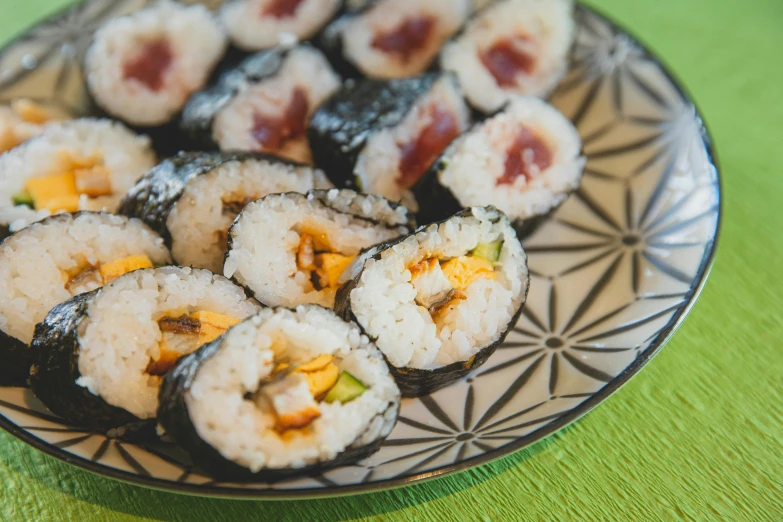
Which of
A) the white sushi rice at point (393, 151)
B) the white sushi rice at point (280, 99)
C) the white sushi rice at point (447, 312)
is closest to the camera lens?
the white sushi rice at point (447, 312)

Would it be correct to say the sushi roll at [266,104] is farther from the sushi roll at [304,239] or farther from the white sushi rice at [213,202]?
the sushi roll at [304,239]

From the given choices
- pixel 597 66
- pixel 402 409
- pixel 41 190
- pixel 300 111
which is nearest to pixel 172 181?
pixel 41 190

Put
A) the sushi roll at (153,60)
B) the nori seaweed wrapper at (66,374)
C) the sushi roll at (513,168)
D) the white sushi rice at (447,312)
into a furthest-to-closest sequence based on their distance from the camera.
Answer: the sushi roll at (153,60) < the sushi roll at (513,168) < the white sushi rice at (447,312) < the nori seaweed wrapper at (66,374)

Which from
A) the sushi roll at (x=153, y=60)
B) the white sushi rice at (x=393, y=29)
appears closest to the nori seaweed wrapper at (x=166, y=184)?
the sushi roll at (x=153, y=60)

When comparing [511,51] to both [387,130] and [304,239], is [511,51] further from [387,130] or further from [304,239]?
[304,239]

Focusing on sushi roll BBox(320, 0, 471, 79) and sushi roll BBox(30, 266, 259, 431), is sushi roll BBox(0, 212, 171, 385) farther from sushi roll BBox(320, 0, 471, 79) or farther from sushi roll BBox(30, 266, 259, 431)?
sushi roll BBox(320, 0, 471, 79)

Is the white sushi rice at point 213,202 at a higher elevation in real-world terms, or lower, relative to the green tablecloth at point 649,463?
higher

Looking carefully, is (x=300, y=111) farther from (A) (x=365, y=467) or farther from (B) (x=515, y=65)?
(A) (x=365, y=467)
